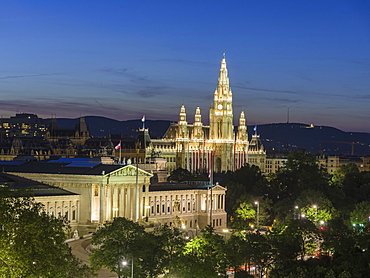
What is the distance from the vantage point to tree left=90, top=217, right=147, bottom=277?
253ft

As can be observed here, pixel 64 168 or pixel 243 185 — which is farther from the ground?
pixel 64 168

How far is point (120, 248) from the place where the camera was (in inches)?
3120

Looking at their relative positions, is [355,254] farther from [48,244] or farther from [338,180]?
[338,180]

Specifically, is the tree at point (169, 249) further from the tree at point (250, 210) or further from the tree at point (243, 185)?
the tree at point (243, 185)

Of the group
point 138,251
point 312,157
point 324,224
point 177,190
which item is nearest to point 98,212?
point 177,190

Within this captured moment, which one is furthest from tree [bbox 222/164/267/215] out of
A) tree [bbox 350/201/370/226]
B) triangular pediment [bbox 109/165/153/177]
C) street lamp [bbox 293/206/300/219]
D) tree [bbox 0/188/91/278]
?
tree [bbox 0/188/91/278]

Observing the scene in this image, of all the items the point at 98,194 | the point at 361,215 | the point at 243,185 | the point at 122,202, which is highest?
the point at 98,194

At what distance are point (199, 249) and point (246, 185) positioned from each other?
87.4 meters

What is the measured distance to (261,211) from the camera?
14012 cm

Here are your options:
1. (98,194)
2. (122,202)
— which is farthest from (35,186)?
(122,202)

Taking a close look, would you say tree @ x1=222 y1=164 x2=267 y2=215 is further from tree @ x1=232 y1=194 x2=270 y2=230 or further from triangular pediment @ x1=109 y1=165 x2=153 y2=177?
triangular pediment @ x1=109 y1=165 x2=153 y2=177

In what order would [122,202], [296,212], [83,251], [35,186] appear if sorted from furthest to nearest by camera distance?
[296,212], [122,202], [35,186], [83,251]

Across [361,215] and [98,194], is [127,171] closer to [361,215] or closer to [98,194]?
[98,194]

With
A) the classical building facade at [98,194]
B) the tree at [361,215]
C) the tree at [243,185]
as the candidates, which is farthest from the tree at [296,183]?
the classical building facade at [98,194]
